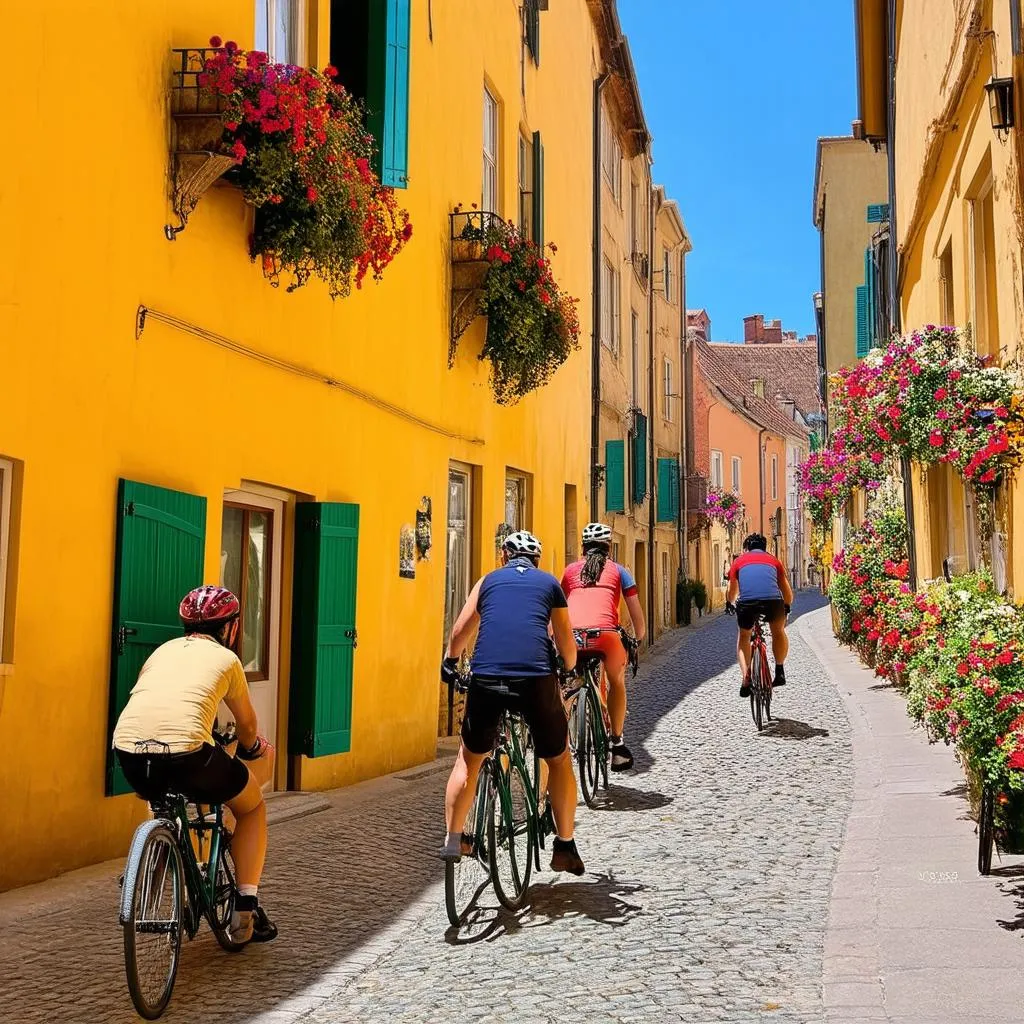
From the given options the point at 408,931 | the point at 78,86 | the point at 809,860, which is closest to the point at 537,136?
the point at 78,86

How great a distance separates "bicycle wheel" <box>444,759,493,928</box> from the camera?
19.1 ft

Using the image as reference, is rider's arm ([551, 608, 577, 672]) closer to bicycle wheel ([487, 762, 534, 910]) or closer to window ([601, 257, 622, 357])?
bicycle wheel ([487, 762, 534, 910])

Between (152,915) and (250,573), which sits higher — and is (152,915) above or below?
below

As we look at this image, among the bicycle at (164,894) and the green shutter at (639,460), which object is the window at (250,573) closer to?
the bicycle at (164,894)

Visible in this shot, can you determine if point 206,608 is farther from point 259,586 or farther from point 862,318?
point 862,318

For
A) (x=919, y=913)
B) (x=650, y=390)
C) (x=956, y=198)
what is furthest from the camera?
(x=650, y=390)

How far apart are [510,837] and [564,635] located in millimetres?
964

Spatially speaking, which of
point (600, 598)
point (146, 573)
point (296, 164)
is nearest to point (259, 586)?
point (146, 573)

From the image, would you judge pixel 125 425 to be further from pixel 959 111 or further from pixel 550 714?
pixel 959 111

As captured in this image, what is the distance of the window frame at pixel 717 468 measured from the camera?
45.1 metres

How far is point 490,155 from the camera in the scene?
595 inches

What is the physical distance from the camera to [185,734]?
4.84 meters

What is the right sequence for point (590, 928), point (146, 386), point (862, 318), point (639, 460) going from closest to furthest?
point (590, 928)
point (146, 386)
point (862, 318)
point (639, 460)

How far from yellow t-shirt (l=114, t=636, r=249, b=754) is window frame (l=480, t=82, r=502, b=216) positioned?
10318mm
